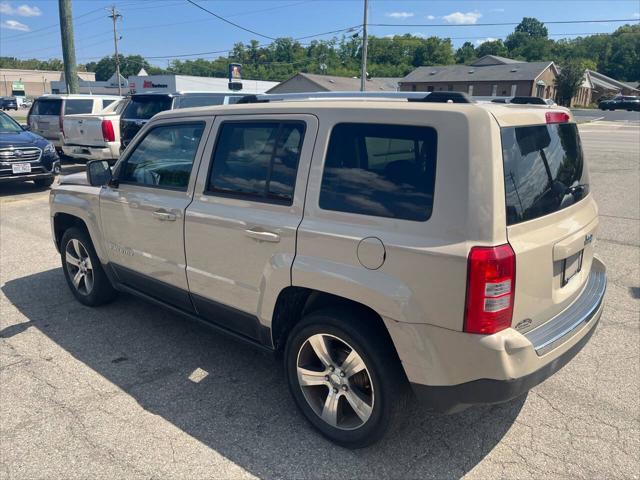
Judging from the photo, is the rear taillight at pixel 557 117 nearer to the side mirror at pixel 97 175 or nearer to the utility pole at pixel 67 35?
the side mirror at pixel 97 175

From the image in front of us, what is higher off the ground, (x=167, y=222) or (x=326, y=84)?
(x=326, y=84)

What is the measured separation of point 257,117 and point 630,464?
112 inches

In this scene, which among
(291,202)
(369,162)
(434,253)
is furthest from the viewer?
(291,202)

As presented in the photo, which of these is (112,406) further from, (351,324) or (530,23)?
(530,23)

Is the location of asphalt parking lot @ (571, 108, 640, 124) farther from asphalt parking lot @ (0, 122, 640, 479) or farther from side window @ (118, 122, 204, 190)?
side window @ (118, 122, 204, 190)

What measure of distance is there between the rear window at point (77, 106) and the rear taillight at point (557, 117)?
14.3m

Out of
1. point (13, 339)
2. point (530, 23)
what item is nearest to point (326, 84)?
point (13, 339)

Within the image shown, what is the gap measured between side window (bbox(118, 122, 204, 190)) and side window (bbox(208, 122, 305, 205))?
290 millimetres

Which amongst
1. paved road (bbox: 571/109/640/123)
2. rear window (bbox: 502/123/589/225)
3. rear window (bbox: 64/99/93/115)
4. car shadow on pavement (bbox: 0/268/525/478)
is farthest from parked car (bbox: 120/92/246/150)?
paved road (bbox: 571/109/640/123)

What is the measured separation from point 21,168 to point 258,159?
8.86 meters

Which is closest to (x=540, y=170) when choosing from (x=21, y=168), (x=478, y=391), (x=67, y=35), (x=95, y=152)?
(x=478, y=391)

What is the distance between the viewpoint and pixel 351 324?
2572 millimetres

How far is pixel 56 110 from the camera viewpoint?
46.9 feet

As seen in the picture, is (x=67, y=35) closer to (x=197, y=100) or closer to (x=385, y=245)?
(x=197, y=100)
